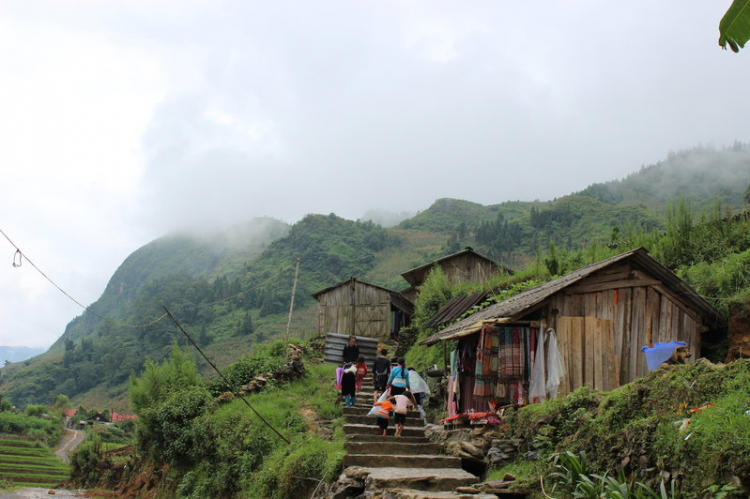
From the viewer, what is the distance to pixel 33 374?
72125 mm

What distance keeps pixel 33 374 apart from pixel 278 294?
39789mm

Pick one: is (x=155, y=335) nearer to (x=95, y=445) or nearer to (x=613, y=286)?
(x=95, y=445)

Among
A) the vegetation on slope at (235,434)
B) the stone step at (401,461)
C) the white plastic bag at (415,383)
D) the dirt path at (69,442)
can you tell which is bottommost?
the dirt path at (69,442)

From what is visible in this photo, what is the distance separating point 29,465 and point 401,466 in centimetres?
4165

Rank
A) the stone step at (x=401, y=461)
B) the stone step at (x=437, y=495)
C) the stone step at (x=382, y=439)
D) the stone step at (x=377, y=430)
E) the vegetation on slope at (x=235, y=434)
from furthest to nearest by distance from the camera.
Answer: the vegetation on slope at (x=235, y=434) < the stone step at (x=377, y=430) < the stone step at (x=382, y=439) < the stone step at (x=401, y=461) < the stone step at (x=437, y=495)

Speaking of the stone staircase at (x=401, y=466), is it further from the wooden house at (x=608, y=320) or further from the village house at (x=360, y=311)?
the village house at (x=360, y=311)

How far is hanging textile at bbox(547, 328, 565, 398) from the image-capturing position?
32.0 ft

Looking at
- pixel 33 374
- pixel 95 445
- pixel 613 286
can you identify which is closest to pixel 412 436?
pixel 613 286

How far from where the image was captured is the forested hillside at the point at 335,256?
5094 cm

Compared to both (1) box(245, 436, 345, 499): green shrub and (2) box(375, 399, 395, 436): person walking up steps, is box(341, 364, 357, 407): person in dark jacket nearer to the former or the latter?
(1) box(245, 436, 345, 499): green shrub

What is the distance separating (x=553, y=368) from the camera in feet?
32.3

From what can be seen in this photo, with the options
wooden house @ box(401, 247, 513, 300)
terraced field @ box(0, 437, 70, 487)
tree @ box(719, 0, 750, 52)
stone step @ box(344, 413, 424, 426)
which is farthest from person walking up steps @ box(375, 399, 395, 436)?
terraced field @ box(0, 437, 70, 487)

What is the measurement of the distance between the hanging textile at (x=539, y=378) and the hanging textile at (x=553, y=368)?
11cm

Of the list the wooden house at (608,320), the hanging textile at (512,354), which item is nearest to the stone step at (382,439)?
the wooden house at (608,320)
